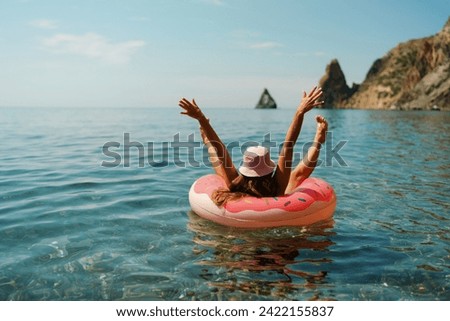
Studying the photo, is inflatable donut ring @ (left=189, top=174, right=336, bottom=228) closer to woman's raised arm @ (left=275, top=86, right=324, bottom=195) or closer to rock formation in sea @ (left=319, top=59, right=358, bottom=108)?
woman's raised arm @ (left=275, top=86, right=324, bottom=195)

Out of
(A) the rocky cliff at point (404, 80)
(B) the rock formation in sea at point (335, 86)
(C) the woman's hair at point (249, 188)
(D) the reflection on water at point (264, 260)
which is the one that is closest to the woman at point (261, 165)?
(C) the woman's hair at point (249, 188)

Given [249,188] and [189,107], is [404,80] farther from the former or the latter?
[189,107]

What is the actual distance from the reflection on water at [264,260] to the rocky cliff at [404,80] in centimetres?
9642

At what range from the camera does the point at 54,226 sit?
662 cm

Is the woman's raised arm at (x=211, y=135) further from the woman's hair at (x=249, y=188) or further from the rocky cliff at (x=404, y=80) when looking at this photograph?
the rocky cliff at (x=404, y=80)

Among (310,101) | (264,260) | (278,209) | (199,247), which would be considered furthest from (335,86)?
(264,260)

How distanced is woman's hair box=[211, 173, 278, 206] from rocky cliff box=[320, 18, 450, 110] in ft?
315

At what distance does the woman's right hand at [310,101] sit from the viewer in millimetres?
5934

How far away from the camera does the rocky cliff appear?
94.6m

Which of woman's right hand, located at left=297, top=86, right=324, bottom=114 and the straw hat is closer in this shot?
woman's right hand, located at left=297, top=86, right=324, bottom=114

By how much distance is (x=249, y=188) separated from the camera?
21.2 ft

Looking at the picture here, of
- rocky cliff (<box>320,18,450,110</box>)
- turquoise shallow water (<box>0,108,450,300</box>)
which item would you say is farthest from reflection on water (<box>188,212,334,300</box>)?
rocky cliff (<box>320,18,450,110</box>)

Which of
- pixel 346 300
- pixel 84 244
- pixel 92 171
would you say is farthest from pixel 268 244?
pixel 92 171

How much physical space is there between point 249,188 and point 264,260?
155 centimetres
